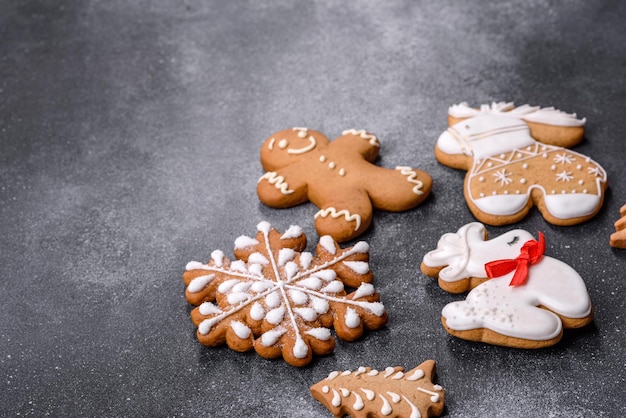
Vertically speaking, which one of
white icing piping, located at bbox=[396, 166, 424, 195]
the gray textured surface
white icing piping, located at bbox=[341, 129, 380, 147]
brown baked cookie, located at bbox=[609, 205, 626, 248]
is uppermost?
brown baked cookie, located at bbox=[609, 205, 626, 248]

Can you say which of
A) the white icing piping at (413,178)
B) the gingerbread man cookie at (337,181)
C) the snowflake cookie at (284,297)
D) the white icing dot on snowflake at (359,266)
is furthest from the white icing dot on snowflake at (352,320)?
the white icing piping at (413,178)

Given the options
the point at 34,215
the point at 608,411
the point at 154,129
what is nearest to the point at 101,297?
the point at 34,215

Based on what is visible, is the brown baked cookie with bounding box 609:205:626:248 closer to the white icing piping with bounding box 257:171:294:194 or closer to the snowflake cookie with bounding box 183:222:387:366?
the snowflake cookie with bounding box 183:222:387:366

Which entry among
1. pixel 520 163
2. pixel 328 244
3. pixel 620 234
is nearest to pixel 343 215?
pixel 328 244

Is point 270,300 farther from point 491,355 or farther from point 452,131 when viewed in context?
point 452,131

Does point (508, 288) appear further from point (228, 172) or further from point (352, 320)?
point (228, 172)

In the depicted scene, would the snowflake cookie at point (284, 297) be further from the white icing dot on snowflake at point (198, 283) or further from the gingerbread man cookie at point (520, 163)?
the gingerbread man cookie at point (520, 163)

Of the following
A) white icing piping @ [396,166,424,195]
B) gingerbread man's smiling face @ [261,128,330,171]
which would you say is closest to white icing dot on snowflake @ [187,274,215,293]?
gingerbread man's smiling face @ [261,128,330,171]
